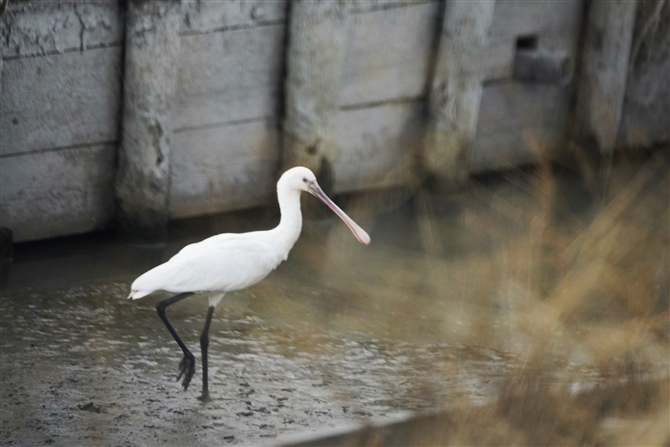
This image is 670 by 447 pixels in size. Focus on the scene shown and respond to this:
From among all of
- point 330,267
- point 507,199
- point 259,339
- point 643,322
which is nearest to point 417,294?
point 330,267

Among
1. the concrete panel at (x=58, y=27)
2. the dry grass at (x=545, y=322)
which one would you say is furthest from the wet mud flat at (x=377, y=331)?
the concrete panel at (x=58, y=27)

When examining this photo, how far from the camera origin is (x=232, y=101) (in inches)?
219

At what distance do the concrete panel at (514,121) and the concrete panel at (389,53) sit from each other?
54 cm

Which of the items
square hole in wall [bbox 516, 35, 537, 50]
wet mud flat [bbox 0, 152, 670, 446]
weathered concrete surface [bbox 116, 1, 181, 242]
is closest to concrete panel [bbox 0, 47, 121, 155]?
weathered concrete surface [bbox 116, 1, 181, 242]

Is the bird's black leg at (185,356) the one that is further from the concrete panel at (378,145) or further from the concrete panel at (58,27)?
the concrete panel at (378,145)

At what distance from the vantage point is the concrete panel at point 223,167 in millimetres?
5559

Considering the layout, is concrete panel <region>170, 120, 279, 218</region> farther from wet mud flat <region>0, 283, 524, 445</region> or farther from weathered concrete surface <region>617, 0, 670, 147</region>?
weathered concrete surface <region>617, 0, 670, 147</region>

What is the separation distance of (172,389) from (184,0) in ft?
6.25

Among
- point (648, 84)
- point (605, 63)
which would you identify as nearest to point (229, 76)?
point (605, 63)

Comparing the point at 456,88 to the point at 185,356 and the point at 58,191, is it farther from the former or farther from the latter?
the point at 185,356

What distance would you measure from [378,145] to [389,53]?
52 centimetres

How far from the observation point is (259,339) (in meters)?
4.72

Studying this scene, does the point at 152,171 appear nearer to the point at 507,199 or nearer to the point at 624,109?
the point at 507,199

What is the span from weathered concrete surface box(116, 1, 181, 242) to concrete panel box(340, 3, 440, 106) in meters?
1.08
